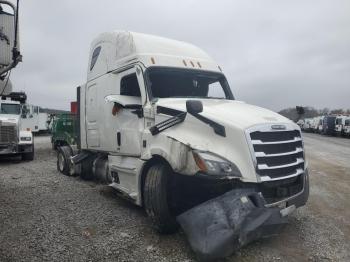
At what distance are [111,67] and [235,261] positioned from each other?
14.9ft

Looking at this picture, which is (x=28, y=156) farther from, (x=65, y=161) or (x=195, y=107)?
(x=195, y=107)

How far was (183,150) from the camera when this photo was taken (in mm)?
4859

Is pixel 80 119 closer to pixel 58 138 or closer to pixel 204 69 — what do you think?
pixel 204 69

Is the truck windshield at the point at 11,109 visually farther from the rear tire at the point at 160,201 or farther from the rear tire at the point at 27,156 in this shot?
the rear tire at the point at 160,201

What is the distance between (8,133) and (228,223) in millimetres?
11383

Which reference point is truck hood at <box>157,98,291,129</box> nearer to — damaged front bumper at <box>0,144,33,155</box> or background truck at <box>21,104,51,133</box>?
damaged front bumper at <box>0,144,33,155</box>

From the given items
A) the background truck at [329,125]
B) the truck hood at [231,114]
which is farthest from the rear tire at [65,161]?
the background truck at [329,125]

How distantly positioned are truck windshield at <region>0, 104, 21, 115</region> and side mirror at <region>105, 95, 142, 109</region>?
9889 mm

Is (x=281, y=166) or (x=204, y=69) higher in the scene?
(x=204, y=69)

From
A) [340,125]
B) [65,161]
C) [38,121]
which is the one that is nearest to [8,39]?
[65,161]

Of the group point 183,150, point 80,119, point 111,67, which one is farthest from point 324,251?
point 80,119

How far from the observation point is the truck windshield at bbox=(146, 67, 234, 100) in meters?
6.20

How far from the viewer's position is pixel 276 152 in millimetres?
5004

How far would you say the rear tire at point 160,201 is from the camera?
16.7 feet
